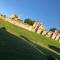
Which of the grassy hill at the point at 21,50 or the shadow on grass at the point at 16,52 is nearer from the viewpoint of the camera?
the shadow on grass at the point at 16,52

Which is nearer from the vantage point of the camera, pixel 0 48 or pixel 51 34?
pixel 0 48

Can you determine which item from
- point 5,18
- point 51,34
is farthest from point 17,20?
point 51,34

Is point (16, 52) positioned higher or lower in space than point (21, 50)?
higher

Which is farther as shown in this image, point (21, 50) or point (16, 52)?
point (21, 50)

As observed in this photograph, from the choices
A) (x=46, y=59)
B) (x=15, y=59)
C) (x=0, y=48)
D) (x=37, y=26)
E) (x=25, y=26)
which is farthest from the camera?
(x=37, y=26)

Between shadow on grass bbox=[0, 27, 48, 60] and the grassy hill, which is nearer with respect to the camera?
shadow on grass bbox=[0, 27, 48, 60]

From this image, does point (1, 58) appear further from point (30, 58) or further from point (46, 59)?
point (46, 59)

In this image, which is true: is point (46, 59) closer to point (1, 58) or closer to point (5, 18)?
point (1, 58)

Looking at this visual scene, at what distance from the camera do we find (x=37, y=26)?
326ft

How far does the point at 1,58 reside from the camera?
101 feet

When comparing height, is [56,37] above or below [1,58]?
below

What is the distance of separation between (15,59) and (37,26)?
215 ft

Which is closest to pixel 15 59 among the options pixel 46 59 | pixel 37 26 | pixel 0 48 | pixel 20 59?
pixel 20 59

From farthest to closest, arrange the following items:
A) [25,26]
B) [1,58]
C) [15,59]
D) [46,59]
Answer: [25,26] < [46,59] < [15,59] < [1,58]
